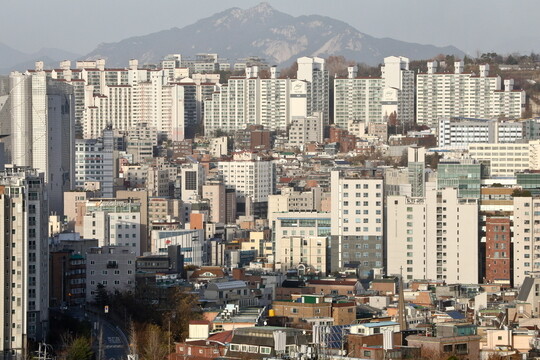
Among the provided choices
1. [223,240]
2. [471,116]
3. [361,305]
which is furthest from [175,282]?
[471,116]

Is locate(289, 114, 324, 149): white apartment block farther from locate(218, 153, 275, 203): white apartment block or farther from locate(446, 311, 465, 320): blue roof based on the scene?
locate(446, 311, 465, 320): blue roof

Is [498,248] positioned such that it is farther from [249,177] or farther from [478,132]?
[478,132]

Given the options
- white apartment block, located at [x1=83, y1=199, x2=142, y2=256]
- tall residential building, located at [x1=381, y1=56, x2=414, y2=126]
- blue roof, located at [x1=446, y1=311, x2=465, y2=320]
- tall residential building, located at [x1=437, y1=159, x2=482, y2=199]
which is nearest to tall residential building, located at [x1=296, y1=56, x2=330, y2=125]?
tall residential building, located at [x1=381, y1=56, x2=414, y2=126]

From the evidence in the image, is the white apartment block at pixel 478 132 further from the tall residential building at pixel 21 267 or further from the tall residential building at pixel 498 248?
the tall residential building at pixel 21 267

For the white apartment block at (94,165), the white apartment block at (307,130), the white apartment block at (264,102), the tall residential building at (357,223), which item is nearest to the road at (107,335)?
the tall residential building at (357,223)

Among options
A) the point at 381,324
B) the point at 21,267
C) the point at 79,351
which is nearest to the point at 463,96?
the point at 21,267
